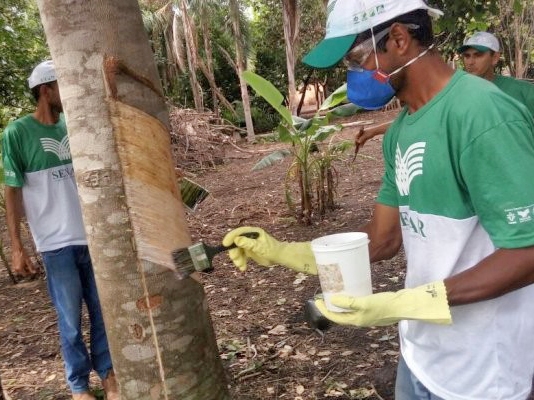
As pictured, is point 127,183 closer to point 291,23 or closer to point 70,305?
point 70,305

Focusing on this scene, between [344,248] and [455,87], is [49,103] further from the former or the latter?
[455,87]

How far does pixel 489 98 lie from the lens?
4.09 ft

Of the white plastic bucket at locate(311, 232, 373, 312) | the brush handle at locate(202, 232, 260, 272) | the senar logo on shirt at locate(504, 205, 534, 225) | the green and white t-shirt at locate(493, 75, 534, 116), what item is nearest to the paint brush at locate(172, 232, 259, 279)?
the brush handle at locate(202, 232, 260, 272)

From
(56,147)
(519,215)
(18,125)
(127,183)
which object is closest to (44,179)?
(56,147)

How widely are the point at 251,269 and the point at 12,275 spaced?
8.34 ft

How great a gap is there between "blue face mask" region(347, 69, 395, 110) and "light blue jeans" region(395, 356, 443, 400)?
85cm

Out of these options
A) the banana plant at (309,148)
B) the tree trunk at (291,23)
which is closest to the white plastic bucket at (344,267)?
the banana plant at (309,148)

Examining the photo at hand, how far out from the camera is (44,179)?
2992 millimetres

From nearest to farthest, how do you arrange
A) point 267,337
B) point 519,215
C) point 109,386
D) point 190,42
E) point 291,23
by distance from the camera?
point 519,215
point 109,386
point 267,337
point 291,23
point 190,42

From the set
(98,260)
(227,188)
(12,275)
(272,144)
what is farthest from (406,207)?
(272,144)

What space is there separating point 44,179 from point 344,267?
212 cm

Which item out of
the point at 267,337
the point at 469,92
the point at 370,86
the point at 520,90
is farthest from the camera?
the point at 520,90

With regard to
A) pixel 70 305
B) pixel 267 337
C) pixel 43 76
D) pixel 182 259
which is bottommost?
pixel 267 337

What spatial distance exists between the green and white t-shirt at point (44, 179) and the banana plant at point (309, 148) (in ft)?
6.92
